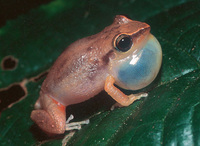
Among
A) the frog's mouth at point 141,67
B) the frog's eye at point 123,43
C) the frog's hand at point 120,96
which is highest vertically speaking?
the frog's eye at point 123,43

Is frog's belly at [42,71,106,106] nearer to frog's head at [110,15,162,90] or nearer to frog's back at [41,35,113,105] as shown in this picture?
frog's back at [41,35,113,105]

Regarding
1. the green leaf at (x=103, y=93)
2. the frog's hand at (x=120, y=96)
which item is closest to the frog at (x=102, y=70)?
the frog's hand at (x=120, y=96)

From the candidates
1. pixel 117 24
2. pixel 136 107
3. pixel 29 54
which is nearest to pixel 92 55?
pixel 117 24

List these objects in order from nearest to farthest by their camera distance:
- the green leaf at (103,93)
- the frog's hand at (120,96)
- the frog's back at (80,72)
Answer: the green leaf at (103,93), the frog's hand at (120,96), the frog's back at (80,72)

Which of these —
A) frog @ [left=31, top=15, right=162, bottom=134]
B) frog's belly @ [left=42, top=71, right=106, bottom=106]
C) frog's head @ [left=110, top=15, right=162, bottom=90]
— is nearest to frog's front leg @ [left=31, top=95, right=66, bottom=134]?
frog @ [left=31, top=15, right=162, bottom=134]

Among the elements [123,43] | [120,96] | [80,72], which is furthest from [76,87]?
[123,43]

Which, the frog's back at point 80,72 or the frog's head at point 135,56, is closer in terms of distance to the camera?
the frog's head at point 135,56

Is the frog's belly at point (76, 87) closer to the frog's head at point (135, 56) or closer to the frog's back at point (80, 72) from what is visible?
the frog's back at point (80, 72)
